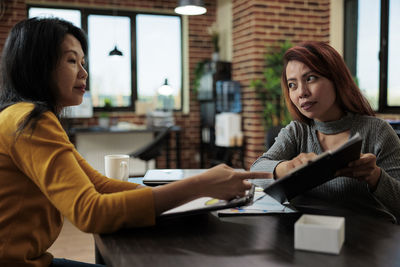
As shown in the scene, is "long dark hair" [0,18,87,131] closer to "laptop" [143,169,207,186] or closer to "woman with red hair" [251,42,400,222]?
"laptop" [143,169,207,186]

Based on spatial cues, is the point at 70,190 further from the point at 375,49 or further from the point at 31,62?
the point at 375,49

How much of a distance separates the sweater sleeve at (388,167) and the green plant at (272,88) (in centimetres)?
311

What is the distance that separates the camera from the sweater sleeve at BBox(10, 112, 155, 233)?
88 centimetres

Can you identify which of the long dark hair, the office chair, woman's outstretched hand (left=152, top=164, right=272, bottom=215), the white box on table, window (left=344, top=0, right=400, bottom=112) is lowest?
the office chair

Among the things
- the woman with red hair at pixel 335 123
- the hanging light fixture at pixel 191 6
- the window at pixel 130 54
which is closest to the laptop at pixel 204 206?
the woman with red hair at pixel 335 123

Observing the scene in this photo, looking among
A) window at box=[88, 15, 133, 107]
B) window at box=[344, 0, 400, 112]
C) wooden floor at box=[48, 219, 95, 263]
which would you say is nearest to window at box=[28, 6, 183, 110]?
window at box=[88, 15, 133, 107]

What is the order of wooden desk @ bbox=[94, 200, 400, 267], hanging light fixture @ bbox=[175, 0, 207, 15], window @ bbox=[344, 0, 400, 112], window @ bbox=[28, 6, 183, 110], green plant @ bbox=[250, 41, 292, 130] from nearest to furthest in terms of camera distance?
1. wooden desk @ bbox=[94, 200, 400, 267]
2. hanging light fixture @ bbox=[175, 0, 207, 15]
3. window @ bbox=[344, 0, 400, 112]
4. green plant @ bbox=[250, 41, 292, 130]
5. window @ bbox=[28, 6, 183, 110]

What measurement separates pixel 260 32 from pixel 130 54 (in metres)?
2.10

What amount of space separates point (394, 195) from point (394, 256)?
0.46m

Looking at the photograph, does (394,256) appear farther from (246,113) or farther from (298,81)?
(246,113)

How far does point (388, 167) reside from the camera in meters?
1.30

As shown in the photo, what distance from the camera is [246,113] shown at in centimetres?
488

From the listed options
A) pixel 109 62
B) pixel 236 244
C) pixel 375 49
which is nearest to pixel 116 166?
pixel 236 244

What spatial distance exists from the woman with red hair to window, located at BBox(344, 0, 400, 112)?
3.12 meters
